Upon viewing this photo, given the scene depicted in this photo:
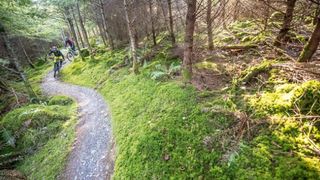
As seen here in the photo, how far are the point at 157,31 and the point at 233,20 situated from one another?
4.96 m

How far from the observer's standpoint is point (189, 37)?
6.54 meters

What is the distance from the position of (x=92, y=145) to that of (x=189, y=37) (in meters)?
4.79

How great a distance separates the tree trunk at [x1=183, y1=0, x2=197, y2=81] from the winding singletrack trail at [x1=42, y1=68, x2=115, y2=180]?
11.3ft

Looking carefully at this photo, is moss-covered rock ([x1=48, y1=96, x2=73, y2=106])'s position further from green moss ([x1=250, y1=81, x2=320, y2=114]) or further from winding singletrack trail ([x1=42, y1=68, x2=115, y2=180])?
green moss ([x1=250, y1=81, x2=320, y2=114])

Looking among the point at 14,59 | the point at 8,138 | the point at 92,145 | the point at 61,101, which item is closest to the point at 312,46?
the point at 92,145

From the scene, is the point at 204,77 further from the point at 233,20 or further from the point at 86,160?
the point at 233,20

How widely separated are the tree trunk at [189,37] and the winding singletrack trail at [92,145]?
346 centimetres

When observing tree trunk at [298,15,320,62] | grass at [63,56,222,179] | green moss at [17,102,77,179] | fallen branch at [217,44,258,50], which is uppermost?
tree trunk at [298,15,320,62]

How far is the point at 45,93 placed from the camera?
46.0 feet

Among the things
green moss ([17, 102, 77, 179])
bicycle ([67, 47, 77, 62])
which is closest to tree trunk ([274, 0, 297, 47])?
green moss ([17, 102, 77, 179])

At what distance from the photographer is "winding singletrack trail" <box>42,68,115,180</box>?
602 centimetres

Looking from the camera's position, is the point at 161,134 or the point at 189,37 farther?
the point at 189,37

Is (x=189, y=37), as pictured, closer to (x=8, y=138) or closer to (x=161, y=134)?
(x=161, y=134)

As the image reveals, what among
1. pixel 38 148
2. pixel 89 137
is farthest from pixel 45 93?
pixel 89 137
